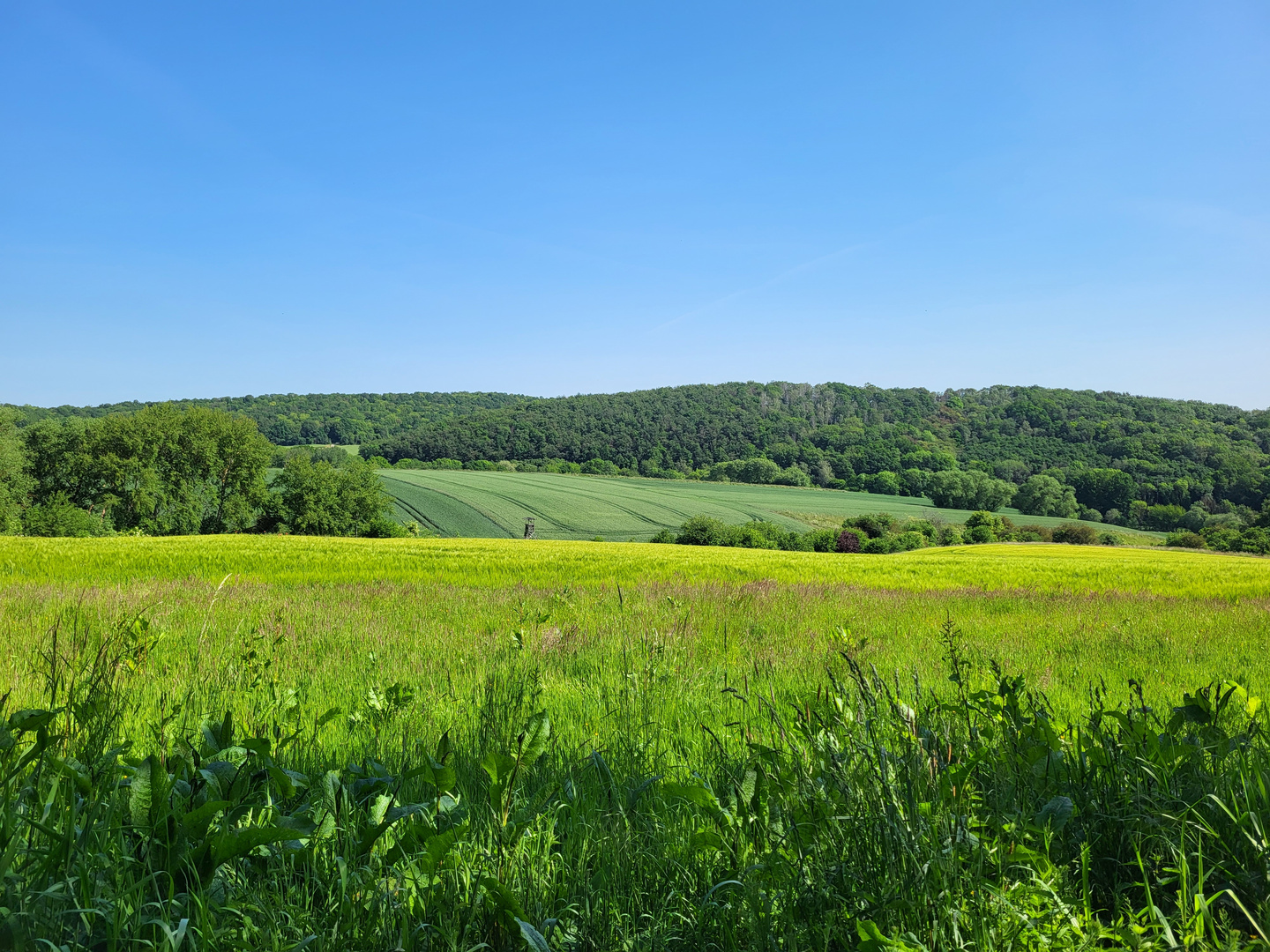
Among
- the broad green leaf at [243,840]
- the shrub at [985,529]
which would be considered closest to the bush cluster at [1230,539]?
the shrub at [985,529]

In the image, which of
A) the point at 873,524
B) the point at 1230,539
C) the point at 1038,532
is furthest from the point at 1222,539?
the point at 873,524

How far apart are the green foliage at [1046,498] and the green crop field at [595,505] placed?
17.0ft

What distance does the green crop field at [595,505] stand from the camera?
69.0m

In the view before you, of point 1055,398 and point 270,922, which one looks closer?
point 270,922

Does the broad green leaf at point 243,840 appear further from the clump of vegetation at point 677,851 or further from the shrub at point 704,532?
the shrub at point 704,532

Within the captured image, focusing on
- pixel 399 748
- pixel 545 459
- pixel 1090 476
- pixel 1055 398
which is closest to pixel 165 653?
pixel 399 748

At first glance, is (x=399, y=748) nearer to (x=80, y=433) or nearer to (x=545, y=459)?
(x=80, y=433)

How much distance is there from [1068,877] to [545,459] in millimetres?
119010

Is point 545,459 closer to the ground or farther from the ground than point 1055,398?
closer to the ground

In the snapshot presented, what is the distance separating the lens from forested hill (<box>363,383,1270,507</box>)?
11131cm

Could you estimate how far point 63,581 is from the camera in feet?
37.2

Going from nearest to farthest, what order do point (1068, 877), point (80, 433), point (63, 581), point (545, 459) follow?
point (1068, 877)
point (63, 581)
point (80, 433)
point (545, 459)

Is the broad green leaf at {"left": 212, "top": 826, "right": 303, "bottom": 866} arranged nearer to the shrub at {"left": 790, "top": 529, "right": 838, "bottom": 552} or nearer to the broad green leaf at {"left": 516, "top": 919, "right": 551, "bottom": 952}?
the broad green leaf at {"left": 516, "top": 919, "right": 551, "bottom": 952}

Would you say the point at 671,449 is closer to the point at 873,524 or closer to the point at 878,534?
the point at 873,524
